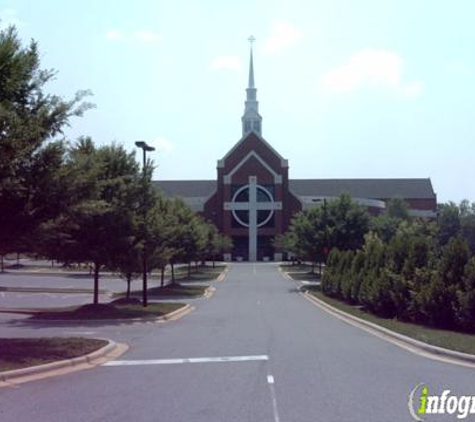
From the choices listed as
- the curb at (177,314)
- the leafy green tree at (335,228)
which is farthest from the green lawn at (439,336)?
the leafy green tree at (335,228)

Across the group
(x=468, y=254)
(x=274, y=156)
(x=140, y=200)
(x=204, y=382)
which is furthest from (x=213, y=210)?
(x=204, y=382)

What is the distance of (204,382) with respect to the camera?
1055cm

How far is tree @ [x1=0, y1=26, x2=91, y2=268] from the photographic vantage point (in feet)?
41.0

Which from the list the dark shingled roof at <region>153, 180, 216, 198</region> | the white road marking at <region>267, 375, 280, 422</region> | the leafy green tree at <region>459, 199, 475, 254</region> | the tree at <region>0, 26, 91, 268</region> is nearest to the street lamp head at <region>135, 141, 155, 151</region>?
the tree at <region>0, 26, 91, 268</region>

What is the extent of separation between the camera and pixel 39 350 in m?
13.7

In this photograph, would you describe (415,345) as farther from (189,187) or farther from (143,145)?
(189,187)

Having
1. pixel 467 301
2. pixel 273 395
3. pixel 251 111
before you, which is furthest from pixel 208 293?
pixel 251 111

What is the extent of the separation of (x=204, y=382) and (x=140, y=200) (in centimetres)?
1704

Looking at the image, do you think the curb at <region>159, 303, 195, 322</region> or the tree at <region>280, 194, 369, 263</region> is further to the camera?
the tree at <region>280, 194, 369, 263</region>

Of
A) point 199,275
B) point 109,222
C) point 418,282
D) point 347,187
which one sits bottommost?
point 199,275

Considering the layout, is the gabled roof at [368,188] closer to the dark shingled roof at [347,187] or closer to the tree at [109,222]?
the dark shingled roof at [347,187]

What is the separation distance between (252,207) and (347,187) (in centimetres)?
3200

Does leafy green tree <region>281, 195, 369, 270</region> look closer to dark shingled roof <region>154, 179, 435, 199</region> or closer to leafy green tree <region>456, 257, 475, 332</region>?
leafy green tree <region>456, 257, 475, 332</region>

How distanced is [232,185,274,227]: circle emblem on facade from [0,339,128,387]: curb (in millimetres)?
88823
